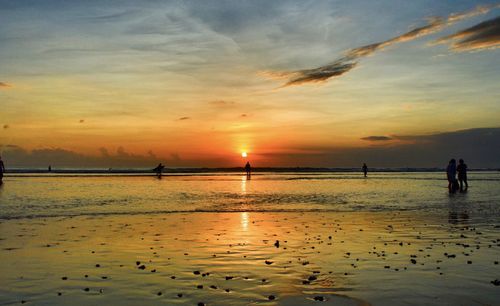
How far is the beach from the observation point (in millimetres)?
10031

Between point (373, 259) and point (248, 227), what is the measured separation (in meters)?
8.14

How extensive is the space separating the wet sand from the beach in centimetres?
3

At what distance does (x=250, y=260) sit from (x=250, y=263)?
391 millimetres

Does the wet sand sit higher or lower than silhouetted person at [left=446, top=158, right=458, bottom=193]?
lower

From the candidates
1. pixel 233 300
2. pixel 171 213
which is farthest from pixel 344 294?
pixel 171 213

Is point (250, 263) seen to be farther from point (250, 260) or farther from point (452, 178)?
point (452, 178)

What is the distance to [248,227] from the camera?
68.3 feet

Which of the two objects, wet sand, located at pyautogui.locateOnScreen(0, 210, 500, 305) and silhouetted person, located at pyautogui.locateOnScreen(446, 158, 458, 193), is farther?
silhouetted person, located at pyautogui.locateOnScreen(446, 158, 458, 193)

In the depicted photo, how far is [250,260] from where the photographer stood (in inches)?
534

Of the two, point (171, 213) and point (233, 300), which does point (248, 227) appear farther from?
point (233, 300)

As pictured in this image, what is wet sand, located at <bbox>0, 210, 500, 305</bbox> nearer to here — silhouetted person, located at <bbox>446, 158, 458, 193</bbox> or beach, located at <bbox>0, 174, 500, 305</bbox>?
beach, located at <bbox>0, 174, 500, 305</bbox>

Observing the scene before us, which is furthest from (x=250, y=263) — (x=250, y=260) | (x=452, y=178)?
(x=452, y=178)

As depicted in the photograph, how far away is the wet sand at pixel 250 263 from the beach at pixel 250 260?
33mm

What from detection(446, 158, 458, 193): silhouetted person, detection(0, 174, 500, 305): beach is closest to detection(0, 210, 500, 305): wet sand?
detection(0, 174, 500, 305): beach
